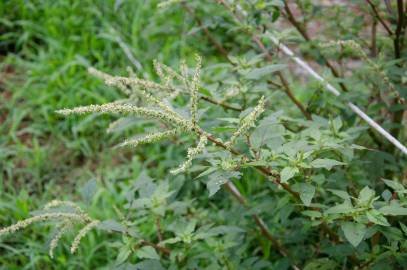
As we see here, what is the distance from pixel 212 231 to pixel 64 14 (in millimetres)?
2793

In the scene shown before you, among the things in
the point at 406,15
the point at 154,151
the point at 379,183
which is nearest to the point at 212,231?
the point at 379,183

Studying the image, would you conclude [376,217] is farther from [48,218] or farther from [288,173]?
[48,218]

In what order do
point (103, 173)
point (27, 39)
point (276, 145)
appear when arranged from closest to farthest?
point (276, 145), point (103, 173), point (27, 39)

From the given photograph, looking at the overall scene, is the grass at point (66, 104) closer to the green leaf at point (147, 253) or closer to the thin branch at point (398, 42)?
the green leaf at point (147, 253)

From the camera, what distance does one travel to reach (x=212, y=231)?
1.81 metres

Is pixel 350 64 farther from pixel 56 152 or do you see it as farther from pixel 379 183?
pixel 56 152

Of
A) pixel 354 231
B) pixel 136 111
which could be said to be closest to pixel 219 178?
pixel 136 111

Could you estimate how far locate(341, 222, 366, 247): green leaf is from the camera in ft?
4.69

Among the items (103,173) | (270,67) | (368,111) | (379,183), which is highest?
(270,67)

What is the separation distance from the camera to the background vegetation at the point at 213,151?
1702 millimetres

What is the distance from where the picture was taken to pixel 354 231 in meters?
1.46

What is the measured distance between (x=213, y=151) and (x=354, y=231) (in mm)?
646

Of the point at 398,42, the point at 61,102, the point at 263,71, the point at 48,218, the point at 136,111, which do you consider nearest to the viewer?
the point at 136,111

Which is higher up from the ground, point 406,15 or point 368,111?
point 406,15
